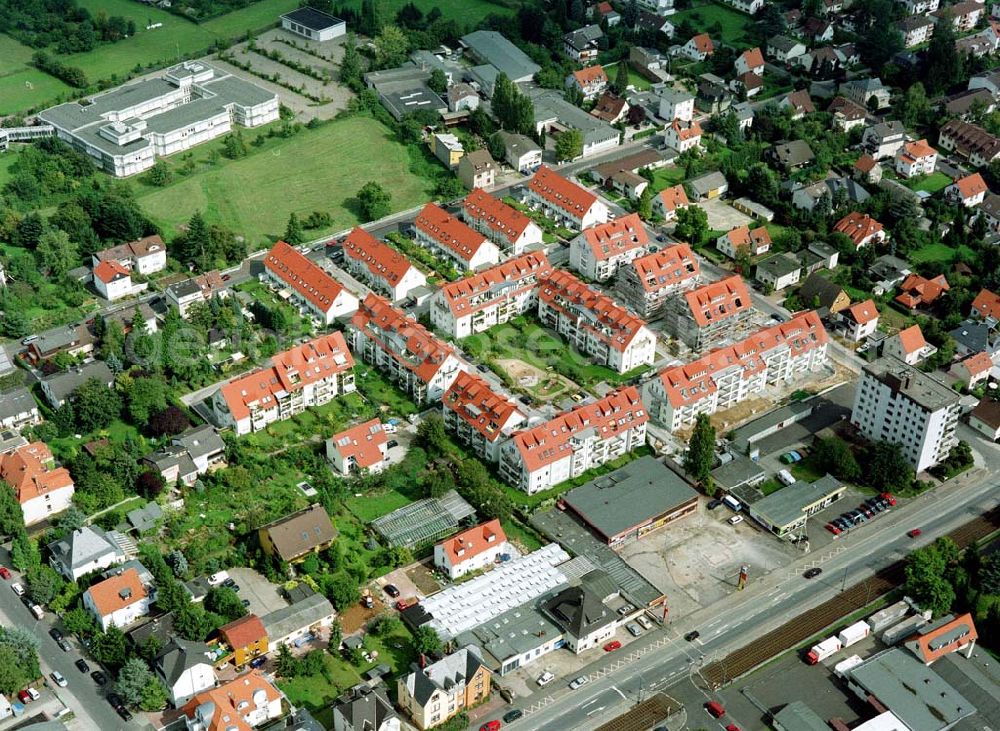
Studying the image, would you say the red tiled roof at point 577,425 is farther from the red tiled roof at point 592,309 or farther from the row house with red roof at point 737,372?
the red tiled roof at point 592,309

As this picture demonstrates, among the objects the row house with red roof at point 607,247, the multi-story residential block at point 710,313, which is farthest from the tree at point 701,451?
the row house with red roof at point 607,247

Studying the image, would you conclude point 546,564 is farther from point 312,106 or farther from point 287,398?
point 312,106

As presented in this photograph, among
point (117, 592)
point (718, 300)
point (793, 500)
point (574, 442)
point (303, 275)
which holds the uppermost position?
point (718, 300)

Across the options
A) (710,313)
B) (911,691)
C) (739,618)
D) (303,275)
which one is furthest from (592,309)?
(911,691)

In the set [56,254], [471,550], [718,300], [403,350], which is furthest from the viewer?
[56,254]

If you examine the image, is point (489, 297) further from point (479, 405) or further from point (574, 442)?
point (574, 442)

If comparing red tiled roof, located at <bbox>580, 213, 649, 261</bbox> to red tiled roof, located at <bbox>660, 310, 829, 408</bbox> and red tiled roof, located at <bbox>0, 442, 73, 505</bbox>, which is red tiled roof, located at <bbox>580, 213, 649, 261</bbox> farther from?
red tiled roof, located at <bbox>0, 442, 73, 505</bbox>
